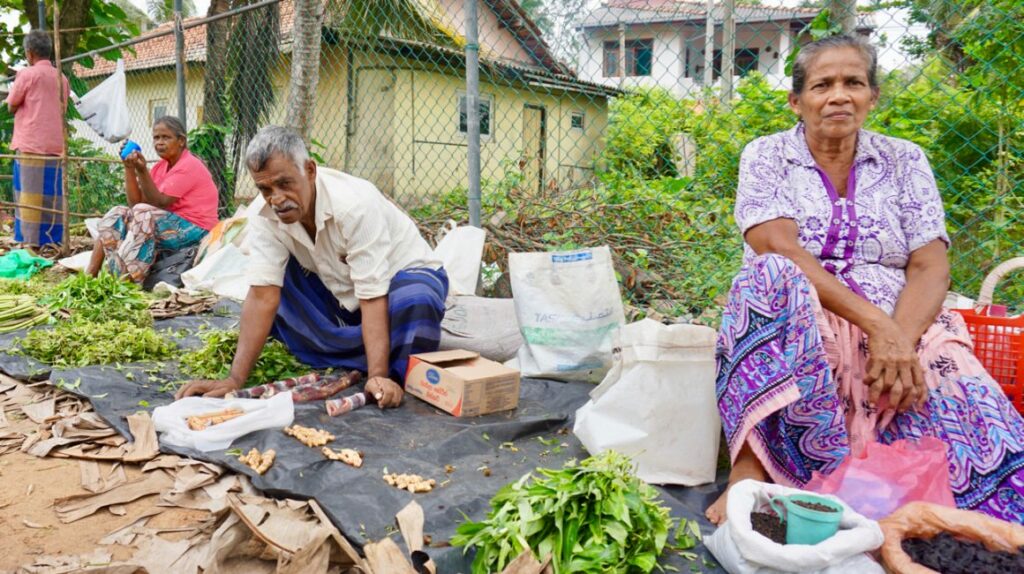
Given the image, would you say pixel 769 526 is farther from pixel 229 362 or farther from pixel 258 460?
pixel 229 362

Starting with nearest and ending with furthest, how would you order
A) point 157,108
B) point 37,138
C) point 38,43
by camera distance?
point 38,43 < point 37,138 < point 157,108

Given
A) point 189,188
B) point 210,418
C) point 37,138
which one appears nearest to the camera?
point 210,418

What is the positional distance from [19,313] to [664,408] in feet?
13.4

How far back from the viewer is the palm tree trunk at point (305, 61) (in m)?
5.63

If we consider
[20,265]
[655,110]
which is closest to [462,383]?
[655,110]

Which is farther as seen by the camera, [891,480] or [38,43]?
[38,43]

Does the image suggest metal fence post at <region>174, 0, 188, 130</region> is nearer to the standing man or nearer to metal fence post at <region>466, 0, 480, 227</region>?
the standing man

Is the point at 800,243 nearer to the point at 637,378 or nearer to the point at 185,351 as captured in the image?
the point at 637,378

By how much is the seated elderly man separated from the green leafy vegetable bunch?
1.18 m

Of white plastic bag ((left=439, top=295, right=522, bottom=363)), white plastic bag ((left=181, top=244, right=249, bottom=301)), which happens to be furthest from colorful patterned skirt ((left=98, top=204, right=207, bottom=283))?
white plastic bag ((left=439, top=295, right=522, bottom=363))

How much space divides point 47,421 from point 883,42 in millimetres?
4029

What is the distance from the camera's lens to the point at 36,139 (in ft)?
23.7

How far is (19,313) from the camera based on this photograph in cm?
438

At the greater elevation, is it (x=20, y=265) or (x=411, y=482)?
(x=20, y=265)
